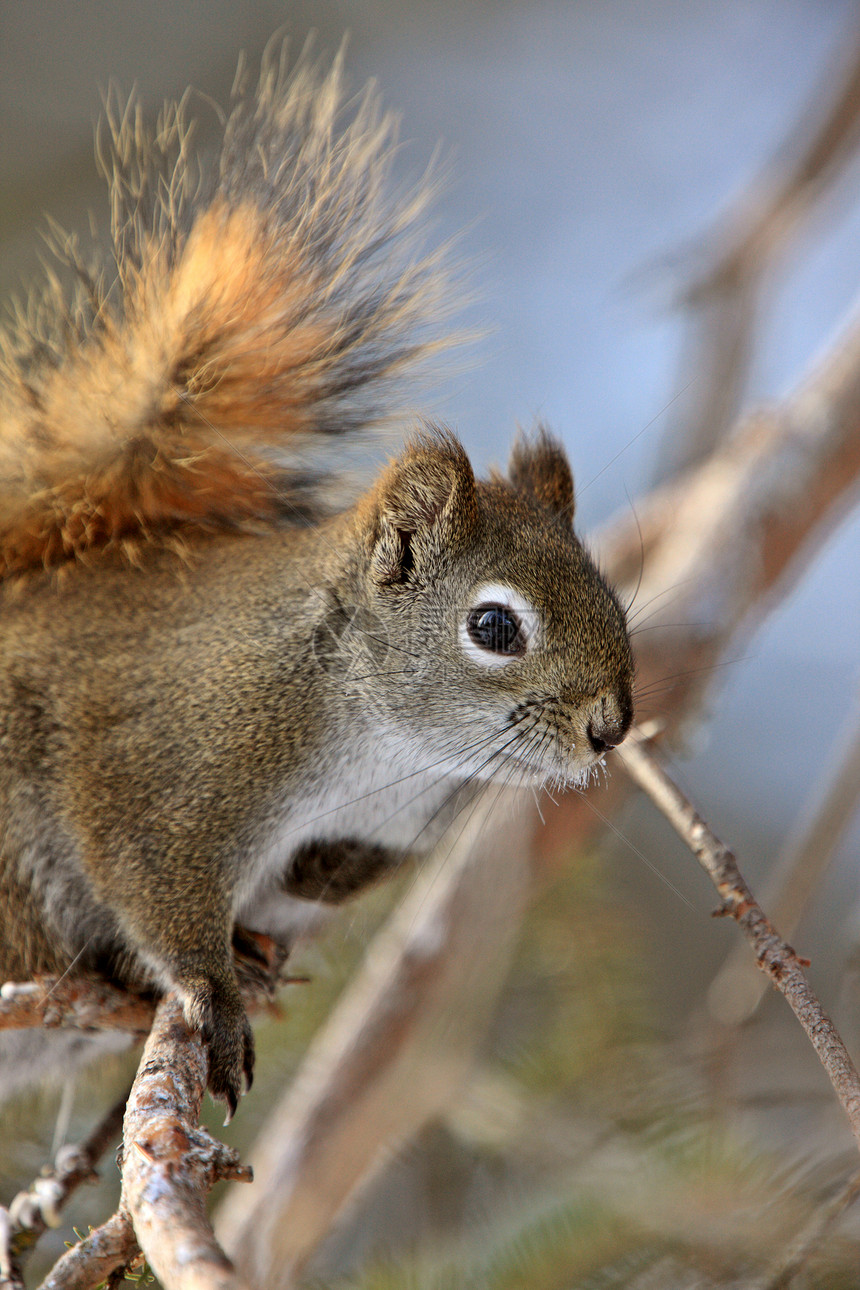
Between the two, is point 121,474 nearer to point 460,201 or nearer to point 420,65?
point 460,201

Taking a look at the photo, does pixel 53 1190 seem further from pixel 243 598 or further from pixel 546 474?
pixel 546 474

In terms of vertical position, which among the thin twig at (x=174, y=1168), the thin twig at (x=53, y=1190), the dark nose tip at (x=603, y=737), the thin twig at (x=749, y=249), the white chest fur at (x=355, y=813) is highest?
the thin twig at (x=749, y=249)

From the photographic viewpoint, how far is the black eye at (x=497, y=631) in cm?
125

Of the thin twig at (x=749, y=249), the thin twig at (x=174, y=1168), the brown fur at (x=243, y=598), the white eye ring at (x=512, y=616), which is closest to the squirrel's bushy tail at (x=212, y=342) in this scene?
the brown fur at (x=243, y=598)

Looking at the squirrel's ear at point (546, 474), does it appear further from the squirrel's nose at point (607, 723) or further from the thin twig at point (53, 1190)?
the thin twig at point (53, 1190)

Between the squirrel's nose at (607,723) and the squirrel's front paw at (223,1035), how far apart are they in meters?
0.47

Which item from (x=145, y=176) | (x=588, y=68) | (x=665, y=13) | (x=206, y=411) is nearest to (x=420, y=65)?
(x=588, y=68)

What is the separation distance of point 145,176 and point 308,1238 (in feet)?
4.93

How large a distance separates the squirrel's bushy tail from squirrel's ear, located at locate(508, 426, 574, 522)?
22cm

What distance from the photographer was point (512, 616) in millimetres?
1255

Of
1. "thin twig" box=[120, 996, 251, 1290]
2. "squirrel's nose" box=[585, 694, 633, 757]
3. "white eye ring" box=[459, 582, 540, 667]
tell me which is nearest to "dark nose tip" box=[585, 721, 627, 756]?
"squirrel's nose" box=[585, 694, 633, 757]

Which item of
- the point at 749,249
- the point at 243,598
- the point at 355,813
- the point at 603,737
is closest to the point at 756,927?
the point at 603,737

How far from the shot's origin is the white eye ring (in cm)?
125

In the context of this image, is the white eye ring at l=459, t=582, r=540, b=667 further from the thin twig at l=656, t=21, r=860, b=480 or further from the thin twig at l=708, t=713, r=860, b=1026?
the thin twig at l=656, t=21, r=860, b=480
